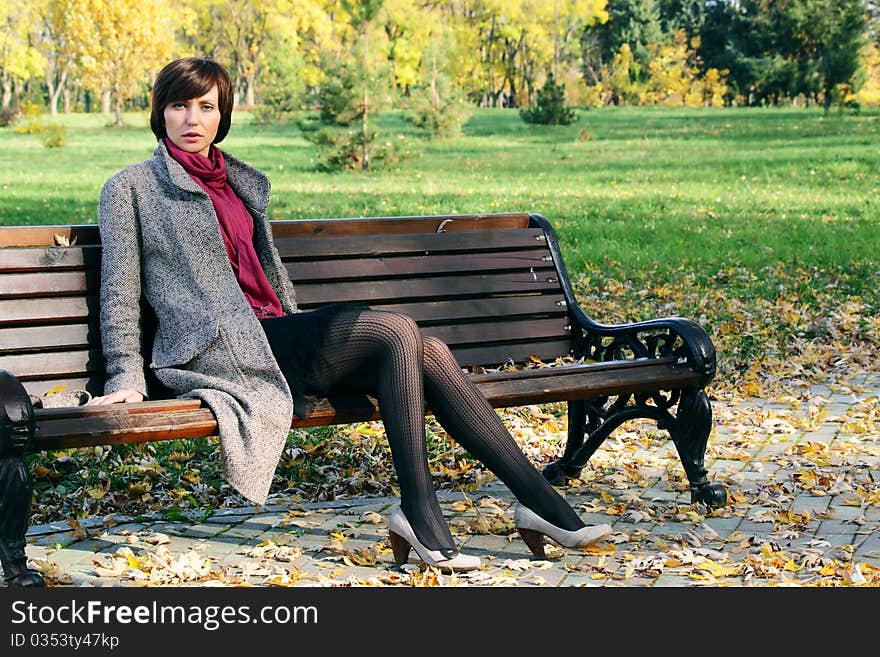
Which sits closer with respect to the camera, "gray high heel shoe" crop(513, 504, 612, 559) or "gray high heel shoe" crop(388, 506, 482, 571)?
"gray high heel shoe" crop(388, 506, 482, 571)

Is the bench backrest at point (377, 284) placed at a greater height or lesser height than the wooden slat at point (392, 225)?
lesser

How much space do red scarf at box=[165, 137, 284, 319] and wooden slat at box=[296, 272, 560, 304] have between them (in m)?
0.36

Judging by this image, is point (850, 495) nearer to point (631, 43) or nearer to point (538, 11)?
point (631, 43)

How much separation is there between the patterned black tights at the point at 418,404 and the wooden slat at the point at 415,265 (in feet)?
2.31

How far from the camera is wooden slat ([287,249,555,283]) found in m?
4.69

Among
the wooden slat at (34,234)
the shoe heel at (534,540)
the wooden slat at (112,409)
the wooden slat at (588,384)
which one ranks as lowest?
the shoe heel at (534,540)

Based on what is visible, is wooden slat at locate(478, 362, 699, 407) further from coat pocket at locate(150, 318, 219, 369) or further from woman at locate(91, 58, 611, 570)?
coat pocket at locate(150, 318, 219, 369)

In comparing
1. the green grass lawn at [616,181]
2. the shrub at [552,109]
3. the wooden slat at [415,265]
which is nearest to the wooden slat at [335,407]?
the wooden slat at [415,265]

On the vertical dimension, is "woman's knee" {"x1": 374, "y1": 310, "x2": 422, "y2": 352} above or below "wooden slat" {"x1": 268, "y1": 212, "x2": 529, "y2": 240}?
below

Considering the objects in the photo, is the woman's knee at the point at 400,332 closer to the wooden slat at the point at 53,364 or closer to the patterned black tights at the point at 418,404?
the patterned black tights at the point at 418,404

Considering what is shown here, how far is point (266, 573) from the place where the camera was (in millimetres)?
3852

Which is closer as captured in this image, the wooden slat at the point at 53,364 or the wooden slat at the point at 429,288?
the wooden slat at the point at 53,364

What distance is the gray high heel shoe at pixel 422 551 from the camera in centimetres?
371

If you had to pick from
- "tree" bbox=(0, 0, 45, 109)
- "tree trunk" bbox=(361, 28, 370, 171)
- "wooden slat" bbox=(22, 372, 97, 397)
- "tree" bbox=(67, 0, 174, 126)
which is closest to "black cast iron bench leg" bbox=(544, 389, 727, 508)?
"wooden slat" bbox=(22, 372, 97, 397)
